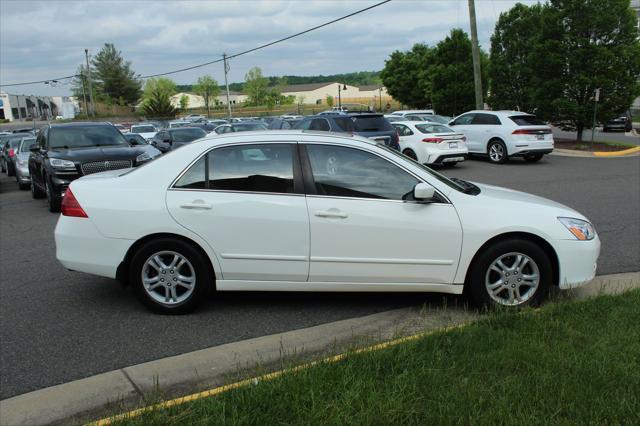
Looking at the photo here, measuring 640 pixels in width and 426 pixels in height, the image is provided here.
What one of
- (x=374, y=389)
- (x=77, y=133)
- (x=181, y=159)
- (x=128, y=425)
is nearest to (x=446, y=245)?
(x=374, y=389)

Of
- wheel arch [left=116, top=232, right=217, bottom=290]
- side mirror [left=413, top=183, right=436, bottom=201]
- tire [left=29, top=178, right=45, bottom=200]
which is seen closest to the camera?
side mirror [left=413, top=183, right=436, bottom=201]

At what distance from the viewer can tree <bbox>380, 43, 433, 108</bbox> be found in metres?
44.1

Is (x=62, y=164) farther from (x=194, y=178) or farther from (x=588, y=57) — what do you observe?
(x=588, y=57)

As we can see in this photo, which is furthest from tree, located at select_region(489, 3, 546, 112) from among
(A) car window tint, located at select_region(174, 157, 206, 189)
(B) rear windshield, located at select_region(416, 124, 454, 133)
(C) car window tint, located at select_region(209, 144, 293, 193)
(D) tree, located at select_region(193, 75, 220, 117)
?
(D) tree, located at select_region(193, 75, 220, 117)

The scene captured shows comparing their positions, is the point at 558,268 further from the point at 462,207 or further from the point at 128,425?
the point at 128,425

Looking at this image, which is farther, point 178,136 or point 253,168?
point 178,136

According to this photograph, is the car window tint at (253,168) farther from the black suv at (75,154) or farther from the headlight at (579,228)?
the black suv at (75,154)

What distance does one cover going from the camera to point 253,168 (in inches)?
193

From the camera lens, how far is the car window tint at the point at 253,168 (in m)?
4.83

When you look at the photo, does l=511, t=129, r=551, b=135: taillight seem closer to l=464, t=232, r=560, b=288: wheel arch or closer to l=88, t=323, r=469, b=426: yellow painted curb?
l=464, t=232, r=560, b=288: wheel arch

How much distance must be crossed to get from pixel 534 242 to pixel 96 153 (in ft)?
28.9

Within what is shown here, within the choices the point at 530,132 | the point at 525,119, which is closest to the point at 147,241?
the point at 530,132

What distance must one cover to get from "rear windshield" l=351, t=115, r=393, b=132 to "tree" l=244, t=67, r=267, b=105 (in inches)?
3575

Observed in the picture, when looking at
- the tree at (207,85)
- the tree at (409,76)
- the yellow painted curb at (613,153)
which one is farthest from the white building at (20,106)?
the yellow painted curb at (613,153)
